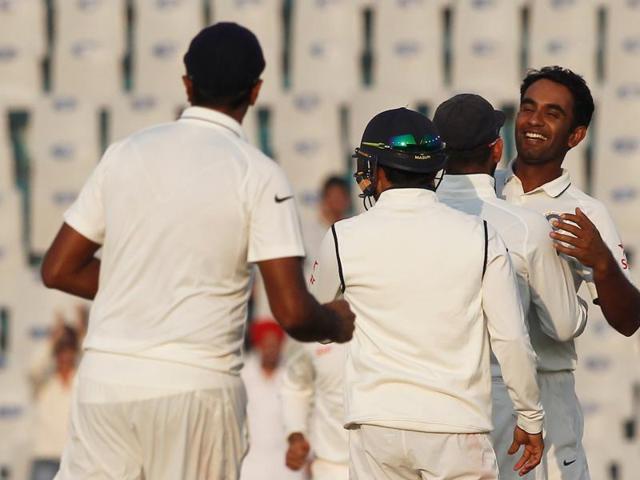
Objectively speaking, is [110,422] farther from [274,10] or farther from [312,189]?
[274,10]

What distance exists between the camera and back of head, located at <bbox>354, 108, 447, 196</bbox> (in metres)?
3.96

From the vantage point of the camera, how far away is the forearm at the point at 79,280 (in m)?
3.87

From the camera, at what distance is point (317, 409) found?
6461mm

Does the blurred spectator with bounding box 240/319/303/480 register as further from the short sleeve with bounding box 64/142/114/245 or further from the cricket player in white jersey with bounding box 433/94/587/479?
the short sleeve with bounding box 64/142/114/245

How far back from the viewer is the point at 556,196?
4812 millimetres

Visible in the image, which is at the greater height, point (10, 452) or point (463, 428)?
point (463, 428)

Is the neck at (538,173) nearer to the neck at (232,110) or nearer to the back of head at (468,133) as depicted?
the back of head at (468,133)

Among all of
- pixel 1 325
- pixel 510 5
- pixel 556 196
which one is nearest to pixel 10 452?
pixel 1 325

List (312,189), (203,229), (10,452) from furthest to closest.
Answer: (312,189) → (10,452) → (203,229)

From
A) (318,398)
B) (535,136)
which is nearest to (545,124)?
(535,136)

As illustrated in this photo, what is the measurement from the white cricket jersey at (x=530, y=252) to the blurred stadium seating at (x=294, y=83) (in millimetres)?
5654

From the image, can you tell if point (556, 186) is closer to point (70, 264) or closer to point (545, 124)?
point (545, 124)

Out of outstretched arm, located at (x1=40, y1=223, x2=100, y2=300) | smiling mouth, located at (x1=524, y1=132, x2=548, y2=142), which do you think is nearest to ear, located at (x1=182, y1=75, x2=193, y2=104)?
outstretched arm, located at (x1=40, y1=223, x2=100, y2=300)

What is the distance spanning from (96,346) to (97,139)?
24.2 ft
